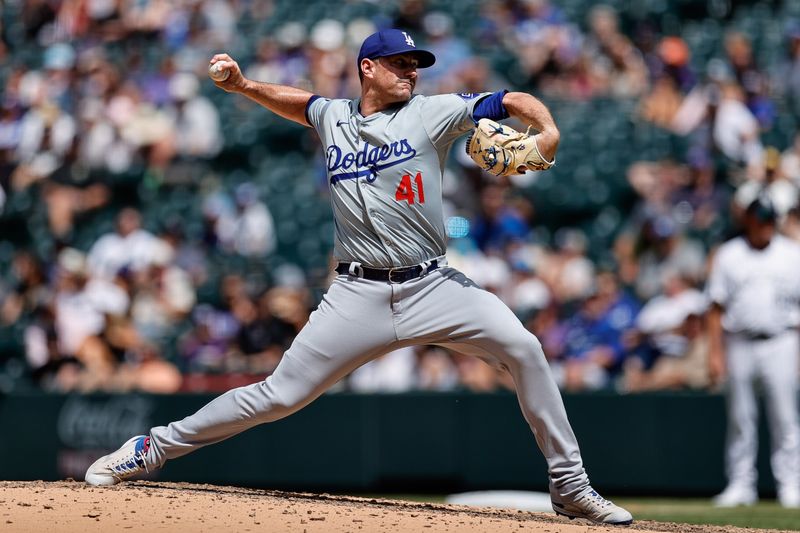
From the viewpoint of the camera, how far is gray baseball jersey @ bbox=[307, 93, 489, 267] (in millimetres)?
5301

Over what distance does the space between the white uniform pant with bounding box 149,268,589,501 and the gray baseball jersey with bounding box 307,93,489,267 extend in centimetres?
13

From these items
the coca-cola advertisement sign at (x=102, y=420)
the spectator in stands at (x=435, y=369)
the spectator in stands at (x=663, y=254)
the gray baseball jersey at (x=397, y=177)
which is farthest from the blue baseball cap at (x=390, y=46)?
the spectator in stands at (x=663, y=254)

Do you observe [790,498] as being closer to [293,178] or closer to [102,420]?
[102,420]

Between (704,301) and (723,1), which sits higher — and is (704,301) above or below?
below


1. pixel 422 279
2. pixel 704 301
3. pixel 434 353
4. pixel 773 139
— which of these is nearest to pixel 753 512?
pixel 704 301

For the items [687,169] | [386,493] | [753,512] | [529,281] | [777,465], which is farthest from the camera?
[687,169]

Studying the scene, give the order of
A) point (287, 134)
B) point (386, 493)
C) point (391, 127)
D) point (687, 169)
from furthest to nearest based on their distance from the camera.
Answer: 1. point (287, 134)
2. point (687, 169)
3. point (386, 493)
4. point (391, 127)

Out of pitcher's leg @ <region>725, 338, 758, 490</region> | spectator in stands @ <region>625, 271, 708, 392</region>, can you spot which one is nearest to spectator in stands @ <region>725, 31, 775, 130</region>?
spectator in stands @ <region>625, 271, 708, 392</region>

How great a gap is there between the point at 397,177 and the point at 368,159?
0.47 feet

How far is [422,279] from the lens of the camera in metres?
5.37

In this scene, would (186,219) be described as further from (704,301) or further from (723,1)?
(723,1)

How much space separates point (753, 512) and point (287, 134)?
Answer: 20.5 ft

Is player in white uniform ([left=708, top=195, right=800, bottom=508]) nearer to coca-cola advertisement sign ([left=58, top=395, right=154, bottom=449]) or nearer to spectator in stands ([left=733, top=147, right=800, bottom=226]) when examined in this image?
spectator in stands ([left=733, top=147, right=800, bottom=226])

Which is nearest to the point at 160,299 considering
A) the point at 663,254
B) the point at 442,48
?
the point at 442,48
